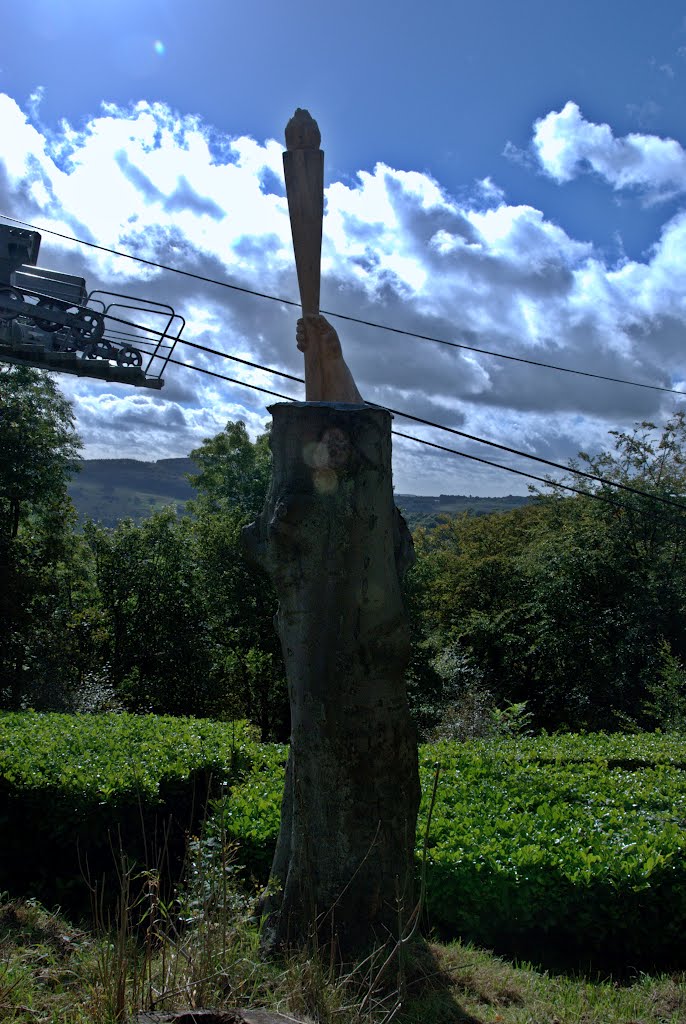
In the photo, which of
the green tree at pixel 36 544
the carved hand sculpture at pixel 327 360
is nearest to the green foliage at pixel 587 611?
the green tree at pixel 36 544

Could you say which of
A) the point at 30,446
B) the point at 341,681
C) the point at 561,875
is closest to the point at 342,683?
the point at 341,681

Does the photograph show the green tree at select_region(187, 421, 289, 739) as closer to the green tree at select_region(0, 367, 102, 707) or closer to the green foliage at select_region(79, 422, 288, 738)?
the green foliage at select_region(79, 422, 288, 738)

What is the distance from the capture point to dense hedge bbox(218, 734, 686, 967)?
543 cm

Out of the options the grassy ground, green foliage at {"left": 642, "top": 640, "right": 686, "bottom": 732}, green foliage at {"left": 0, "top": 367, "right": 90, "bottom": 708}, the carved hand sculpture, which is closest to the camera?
the grassy ground

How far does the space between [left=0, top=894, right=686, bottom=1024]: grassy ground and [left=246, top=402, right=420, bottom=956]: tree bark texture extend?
306mm

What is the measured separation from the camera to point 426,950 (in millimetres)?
4598

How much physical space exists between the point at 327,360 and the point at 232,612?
18.5 meters

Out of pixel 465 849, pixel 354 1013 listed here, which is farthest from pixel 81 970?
pixel 465 849

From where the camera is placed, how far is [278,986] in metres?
3.75

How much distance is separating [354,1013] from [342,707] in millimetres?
1341

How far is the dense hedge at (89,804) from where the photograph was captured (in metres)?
7.02

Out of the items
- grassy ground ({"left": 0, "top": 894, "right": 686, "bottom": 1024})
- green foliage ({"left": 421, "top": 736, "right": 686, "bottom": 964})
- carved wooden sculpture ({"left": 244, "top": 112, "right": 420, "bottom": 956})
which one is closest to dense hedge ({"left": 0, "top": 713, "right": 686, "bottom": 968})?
green foliage ({"left": 421, "top": 736, "right": 686, "bottom": 964})

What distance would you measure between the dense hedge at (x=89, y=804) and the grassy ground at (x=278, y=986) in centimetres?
192

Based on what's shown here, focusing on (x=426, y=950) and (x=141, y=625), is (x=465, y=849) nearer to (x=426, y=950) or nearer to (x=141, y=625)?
(x=426, y=950)
